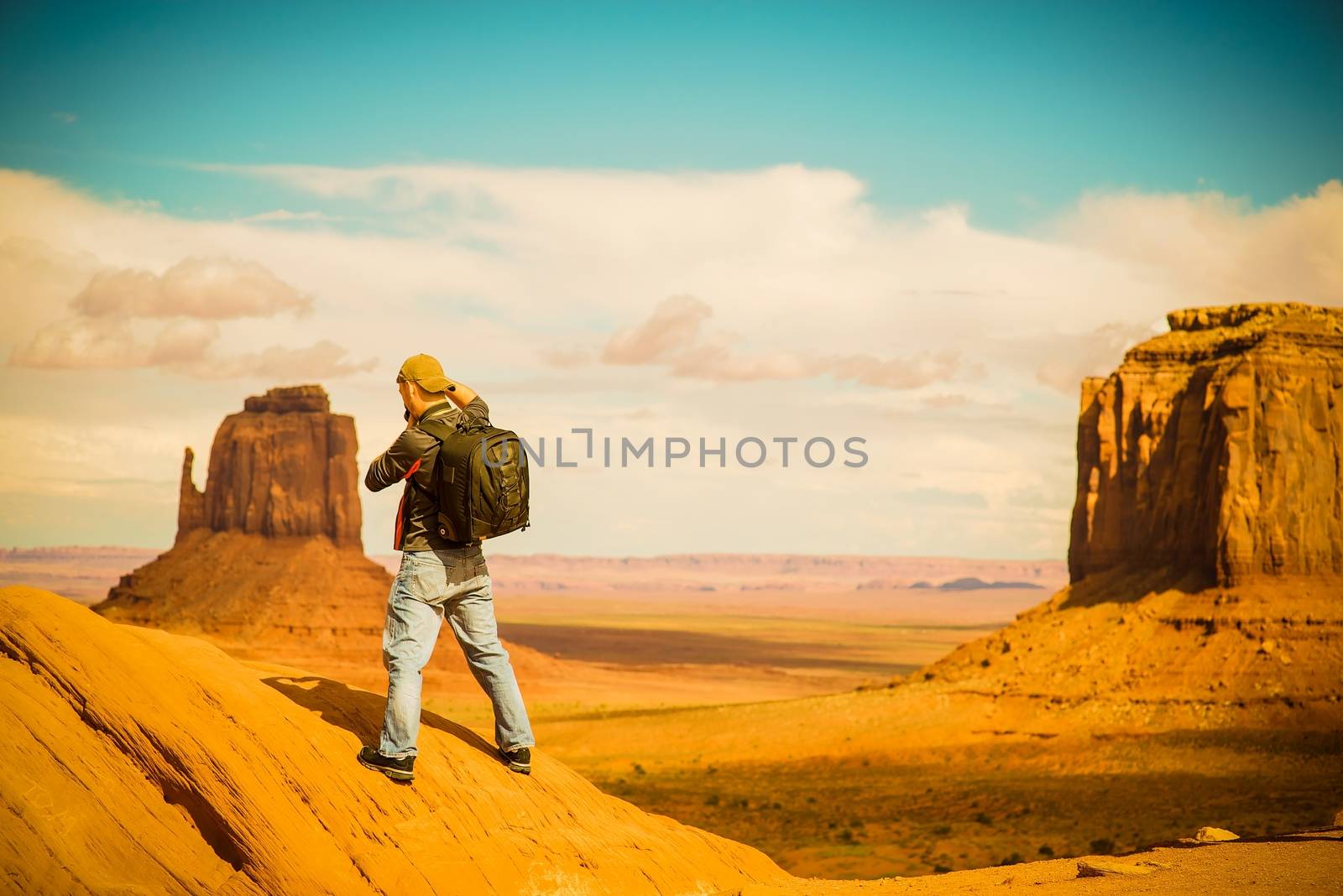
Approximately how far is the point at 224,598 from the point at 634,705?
85.8ft

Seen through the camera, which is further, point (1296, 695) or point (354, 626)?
point (354, 626)

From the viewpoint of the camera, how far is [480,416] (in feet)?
27.8

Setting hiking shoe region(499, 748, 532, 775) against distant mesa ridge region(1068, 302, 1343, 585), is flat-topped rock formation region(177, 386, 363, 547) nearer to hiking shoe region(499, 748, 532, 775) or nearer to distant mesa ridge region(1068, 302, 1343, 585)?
distant mesa ridge region(1068, 302, 1343, 585)

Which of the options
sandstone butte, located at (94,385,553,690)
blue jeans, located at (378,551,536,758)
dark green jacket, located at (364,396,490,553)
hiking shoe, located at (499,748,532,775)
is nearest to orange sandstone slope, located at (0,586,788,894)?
hiking shoe, located at (499,748,532,775)

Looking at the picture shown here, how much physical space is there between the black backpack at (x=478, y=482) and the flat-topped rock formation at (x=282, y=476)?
78.3m

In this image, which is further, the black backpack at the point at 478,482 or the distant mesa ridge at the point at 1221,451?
the distant mesa ridge at the point at 1221,451

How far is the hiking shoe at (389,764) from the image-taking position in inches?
318

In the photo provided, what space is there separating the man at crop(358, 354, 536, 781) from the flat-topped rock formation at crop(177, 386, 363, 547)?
77826 millimetres

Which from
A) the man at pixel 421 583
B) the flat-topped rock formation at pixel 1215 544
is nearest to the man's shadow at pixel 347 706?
the man at pixel 421 583

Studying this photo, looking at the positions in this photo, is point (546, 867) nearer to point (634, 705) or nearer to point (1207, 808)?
point (1207, 808)

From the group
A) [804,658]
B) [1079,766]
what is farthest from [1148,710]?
[804,658]

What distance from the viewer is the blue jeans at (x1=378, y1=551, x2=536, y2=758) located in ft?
26.5

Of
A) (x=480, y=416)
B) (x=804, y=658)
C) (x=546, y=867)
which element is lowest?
(x=804, y=658)

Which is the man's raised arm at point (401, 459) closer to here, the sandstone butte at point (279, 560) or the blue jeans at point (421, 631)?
the blue jeans at point (421, 631)
